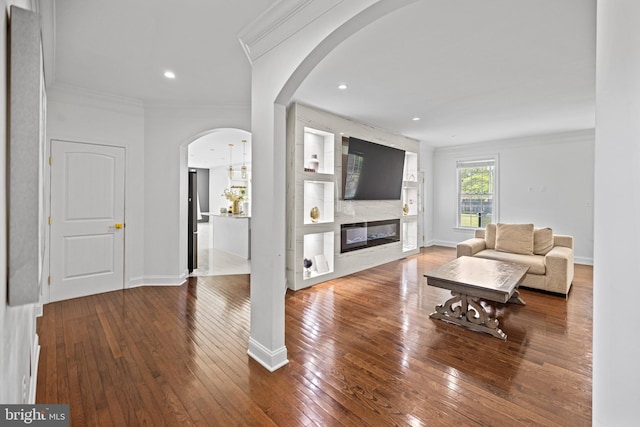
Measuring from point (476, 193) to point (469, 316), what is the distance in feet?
17.4

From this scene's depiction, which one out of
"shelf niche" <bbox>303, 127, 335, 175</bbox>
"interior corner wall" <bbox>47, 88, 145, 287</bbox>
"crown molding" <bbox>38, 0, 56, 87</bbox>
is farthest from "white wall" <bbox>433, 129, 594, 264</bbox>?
"crown molding" <bbox>38, 0, 56, 87</bbox>

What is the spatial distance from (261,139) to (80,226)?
3135 mm

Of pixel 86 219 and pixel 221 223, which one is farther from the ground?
pixel 86 219

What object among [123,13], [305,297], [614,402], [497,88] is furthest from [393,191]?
[614,402]

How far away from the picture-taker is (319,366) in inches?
90.0

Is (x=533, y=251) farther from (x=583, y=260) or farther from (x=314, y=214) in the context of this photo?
(x=314, y=214)

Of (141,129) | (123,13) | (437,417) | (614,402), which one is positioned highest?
(123,13)

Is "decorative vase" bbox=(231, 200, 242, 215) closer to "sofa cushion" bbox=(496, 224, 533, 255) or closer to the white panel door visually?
the white panel door

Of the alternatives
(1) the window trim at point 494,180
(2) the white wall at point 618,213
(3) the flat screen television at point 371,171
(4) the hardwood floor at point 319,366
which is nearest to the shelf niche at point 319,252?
(3) the flat screen television at point 371,171

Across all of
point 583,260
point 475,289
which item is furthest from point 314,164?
point 583,260

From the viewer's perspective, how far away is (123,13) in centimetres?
223

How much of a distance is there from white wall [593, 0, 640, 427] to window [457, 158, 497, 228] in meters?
7.32

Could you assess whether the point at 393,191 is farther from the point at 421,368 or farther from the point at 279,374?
the point at 279,374

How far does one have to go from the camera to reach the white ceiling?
7.23ft
